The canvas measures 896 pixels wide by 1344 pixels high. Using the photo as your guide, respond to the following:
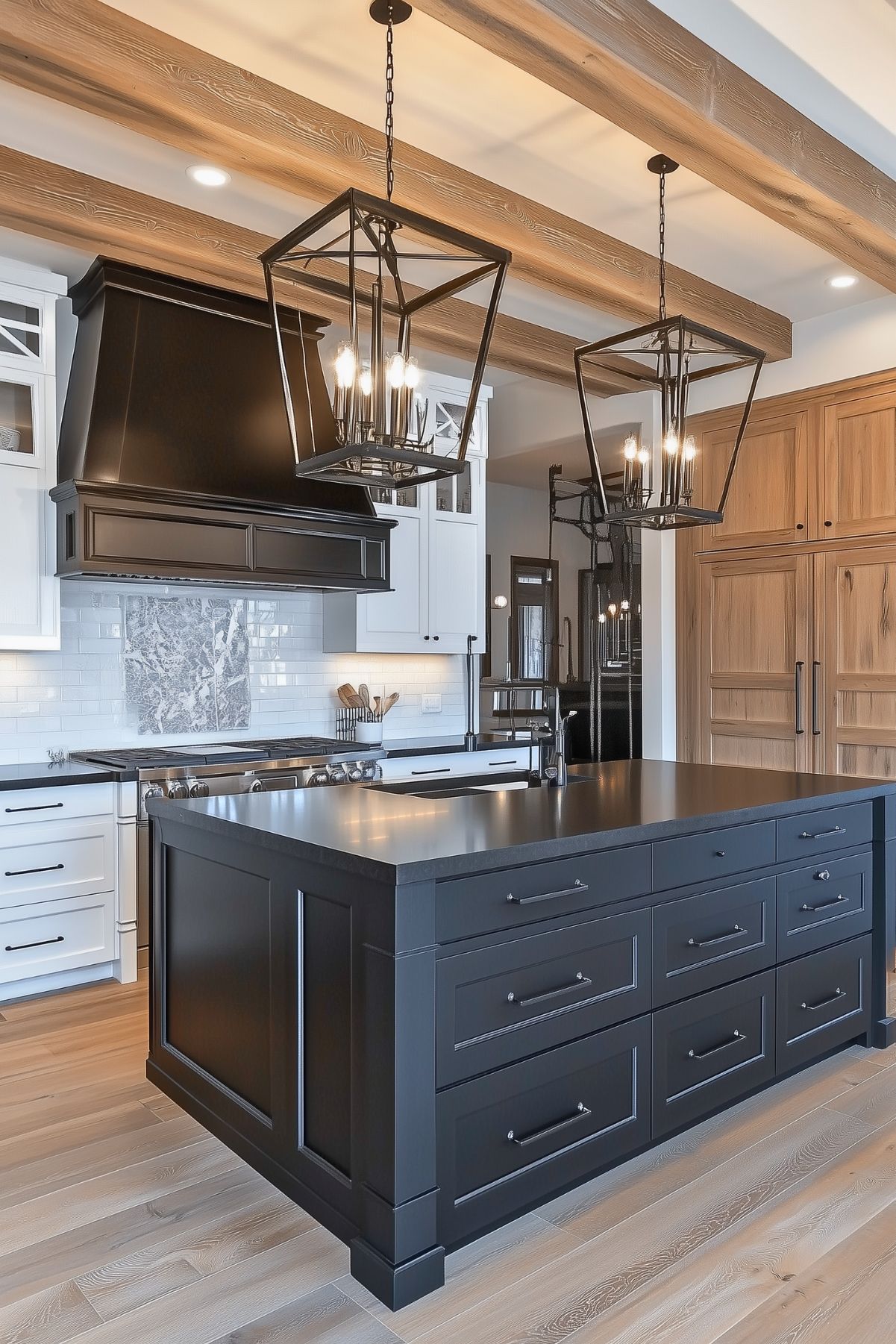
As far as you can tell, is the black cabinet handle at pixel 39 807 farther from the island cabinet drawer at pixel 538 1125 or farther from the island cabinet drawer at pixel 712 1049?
the island cabinet drawer at pixel 712 1049

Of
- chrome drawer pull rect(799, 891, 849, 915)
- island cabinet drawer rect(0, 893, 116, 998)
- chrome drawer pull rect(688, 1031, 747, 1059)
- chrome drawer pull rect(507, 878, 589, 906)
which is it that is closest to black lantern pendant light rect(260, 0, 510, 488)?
chrome drawer pull rect(507, 878, 589, 906)

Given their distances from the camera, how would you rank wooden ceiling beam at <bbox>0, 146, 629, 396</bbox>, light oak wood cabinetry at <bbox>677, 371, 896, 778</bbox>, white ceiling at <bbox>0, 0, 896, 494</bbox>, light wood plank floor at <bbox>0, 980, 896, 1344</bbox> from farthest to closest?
1. light oak wood cabinetry at <bbox>677, 371, 896, 778</bbox>
2. wooden ceiling beam at <bbox>0, 146, 629, 396</bbox>
3. white ceiling at <bbox>0, 0, 896, 494</bbox>
4. light wood plank floor at <bbox>0, 980, 896, 1344</bbox>

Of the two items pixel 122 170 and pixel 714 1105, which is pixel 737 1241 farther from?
pixel 122 170

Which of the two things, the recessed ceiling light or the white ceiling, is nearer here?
the white ceiling

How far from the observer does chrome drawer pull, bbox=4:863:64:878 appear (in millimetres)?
3695

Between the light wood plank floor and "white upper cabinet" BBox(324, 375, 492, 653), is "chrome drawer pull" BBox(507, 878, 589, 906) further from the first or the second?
"white upper cabinet" BBox(324, 375, 492, 653)

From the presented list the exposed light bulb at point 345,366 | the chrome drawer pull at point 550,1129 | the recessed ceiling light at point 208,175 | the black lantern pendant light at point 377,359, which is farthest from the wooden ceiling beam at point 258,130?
the chrome drawer pull at point 550,1129

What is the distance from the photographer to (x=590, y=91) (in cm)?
263

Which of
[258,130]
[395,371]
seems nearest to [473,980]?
[395,371]

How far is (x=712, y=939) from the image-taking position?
8.55 feet

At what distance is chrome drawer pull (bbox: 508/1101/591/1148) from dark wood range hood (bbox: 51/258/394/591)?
2.81m

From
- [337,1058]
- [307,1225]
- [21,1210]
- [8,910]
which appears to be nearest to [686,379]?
[337,1058]

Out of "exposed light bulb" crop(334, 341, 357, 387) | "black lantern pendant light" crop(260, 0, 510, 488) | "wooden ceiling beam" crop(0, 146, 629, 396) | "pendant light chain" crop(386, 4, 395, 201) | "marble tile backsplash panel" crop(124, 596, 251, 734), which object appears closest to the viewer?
"black lantern pendant light" crop(260, 0, 510, 488)

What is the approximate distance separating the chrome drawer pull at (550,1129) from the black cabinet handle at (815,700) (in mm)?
3281
